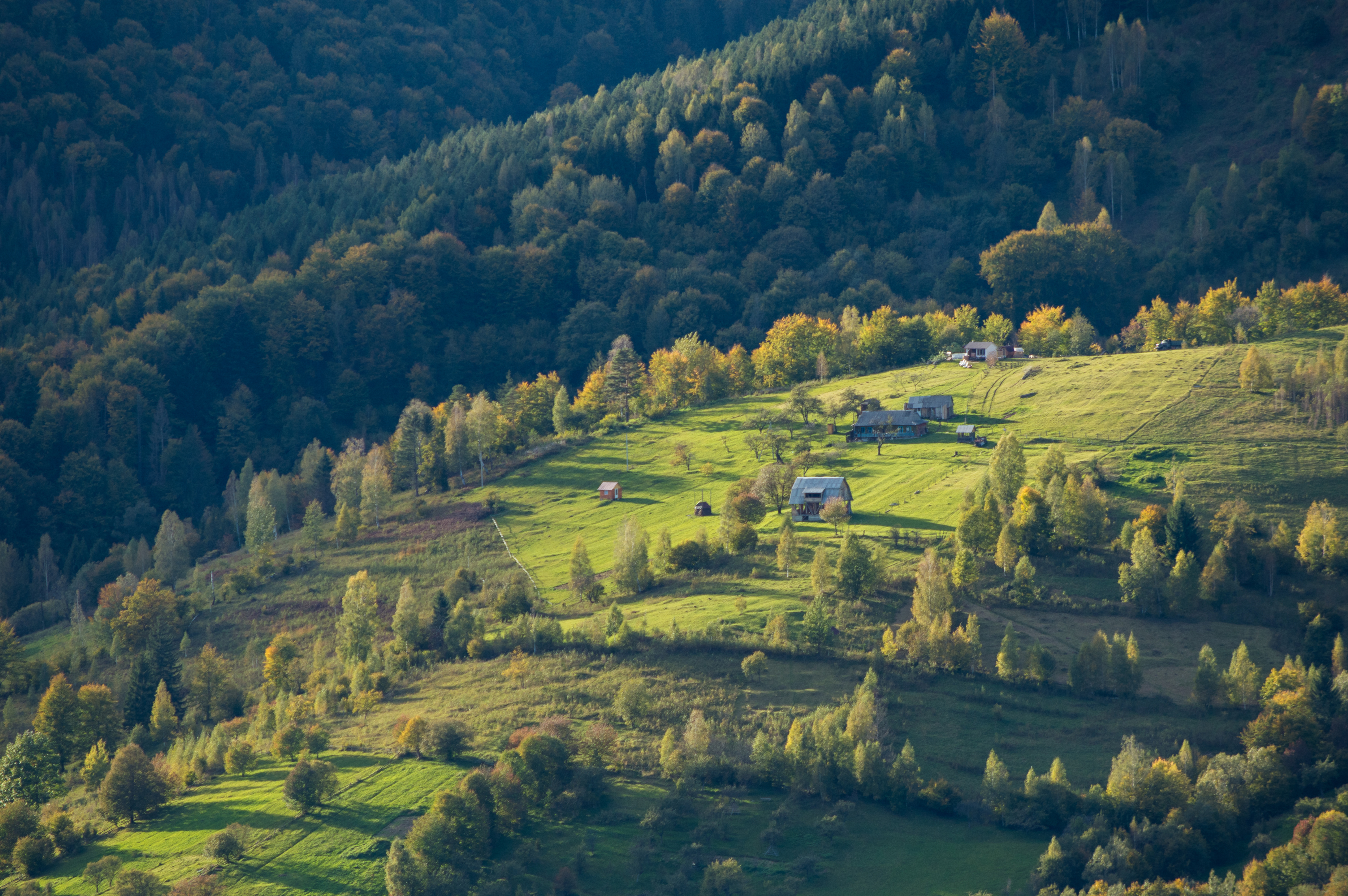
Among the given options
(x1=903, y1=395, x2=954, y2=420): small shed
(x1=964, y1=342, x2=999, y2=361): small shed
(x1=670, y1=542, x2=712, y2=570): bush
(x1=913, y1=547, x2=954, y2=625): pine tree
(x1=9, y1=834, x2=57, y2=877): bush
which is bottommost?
(x1=9, y1=834, x2=57, y2=877): bush

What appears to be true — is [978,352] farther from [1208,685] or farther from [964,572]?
[1208,685]

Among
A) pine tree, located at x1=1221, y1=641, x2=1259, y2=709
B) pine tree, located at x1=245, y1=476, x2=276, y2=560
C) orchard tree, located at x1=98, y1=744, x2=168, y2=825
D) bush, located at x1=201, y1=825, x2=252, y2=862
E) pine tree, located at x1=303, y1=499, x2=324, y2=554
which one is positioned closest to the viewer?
bush, located at x1=201, y1=825, x2=252, y2=862

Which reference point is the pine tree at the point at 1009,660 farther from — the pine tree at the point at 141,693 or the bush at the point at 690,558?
the pine tree at the point at 141,693

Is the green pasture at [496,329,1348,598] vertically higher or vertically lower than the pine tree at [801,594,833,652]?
higher

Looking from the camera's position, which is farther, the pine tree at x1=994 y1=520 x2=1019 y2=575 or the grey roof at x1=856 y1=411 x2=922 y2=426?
the grey roof at x1=856 y1=411 x2=922 y2=426

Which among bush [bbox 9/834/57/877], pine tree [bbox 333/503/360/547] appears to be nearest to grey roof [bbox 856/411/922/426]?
pine tree [bbox 333/503/360/547]

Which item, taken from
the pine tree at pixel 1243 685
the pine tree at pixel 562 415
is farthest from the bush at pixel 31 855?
the pine tree at pixel 562 415

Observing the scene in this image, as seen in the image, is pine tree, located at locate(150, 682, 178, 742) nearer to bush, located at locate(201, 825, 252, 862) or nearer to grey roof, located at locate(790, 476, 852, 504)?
bush, located at locate(201, 825, 252, 862)

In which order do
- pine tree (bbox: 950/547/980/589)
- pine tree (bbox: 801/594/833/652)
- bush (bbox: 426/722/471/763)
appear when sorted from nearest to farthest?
1. bush (bbox: 426/722/471/763)
2. pine tree (bbox: 801/594/833/652)
3. pine tree (bbox: 950/547/980/589)
